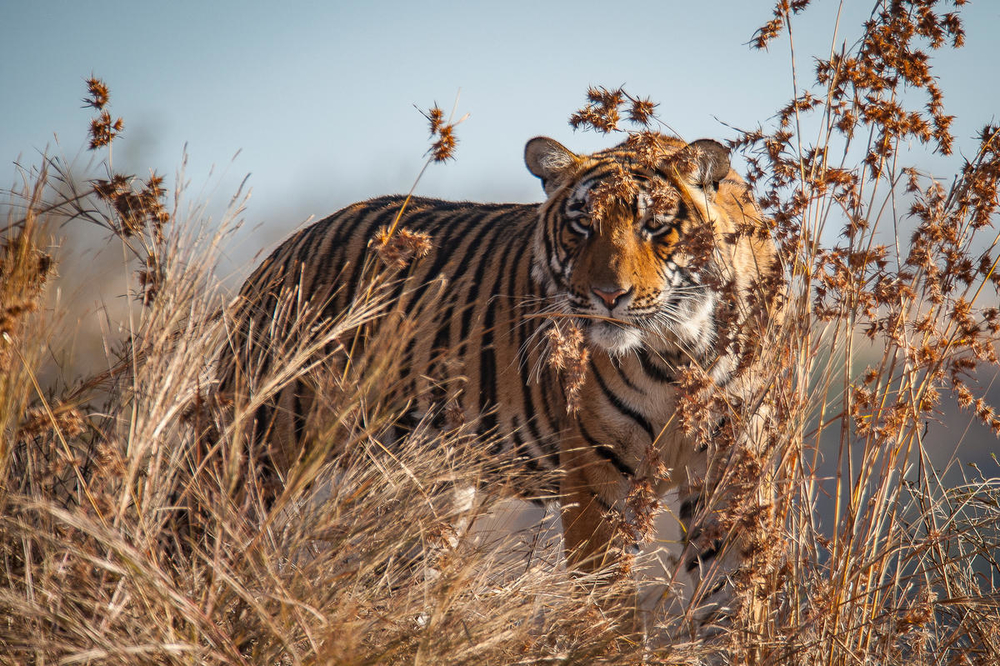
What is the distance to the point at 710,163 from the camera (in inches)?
120

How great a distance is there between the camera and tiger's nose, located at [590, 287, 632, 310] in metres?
2.90

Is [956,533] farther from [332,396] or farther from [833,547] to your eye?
[332,396]

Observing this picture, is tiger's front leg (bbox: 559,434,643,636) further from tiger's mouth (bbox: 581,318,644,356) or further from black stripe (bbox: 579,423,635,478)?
tiger's mouth (bbox: 581,318,644,356)

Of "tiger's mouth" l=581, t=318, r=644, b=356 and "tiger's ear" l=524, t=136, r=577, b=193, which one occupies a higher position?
"tiger's ear" l=524, t=136, r=577, b=193

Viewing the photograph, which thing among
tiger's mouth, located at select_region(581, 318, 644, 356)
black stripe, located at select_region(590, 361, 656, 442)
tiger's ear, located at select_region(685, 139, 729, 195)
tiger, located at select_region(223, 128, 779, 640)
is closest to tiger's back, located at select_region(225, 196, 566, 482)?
tiger, located at select_region(223, 128, 779, 640)

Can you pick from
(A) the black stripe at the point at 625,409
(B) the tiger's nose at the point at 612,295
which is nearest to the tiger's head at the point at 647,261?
(B) the tiger's nose at the point at 612,295

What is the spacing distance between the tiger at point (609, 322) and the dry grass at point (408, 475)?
0.62 feet

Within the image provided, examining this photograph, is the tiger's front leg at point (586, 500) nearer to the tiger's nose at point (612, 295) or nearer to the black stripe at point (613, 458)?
the black stripe at point (613, 458)

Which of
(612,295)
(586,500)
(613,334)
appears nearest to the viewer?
(612,295)

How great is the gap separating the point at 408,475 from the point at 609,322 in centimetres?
115

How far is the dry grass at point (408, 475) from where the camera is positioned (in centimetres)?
179

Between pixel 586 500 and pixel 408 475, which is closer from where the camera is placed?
pixel 408 475

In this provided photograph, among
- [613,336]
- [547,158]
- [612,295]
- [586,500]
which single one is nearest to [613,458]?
[586,500]

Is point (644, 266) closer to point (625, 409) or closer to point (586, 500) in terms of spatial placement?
point (625, 409)
